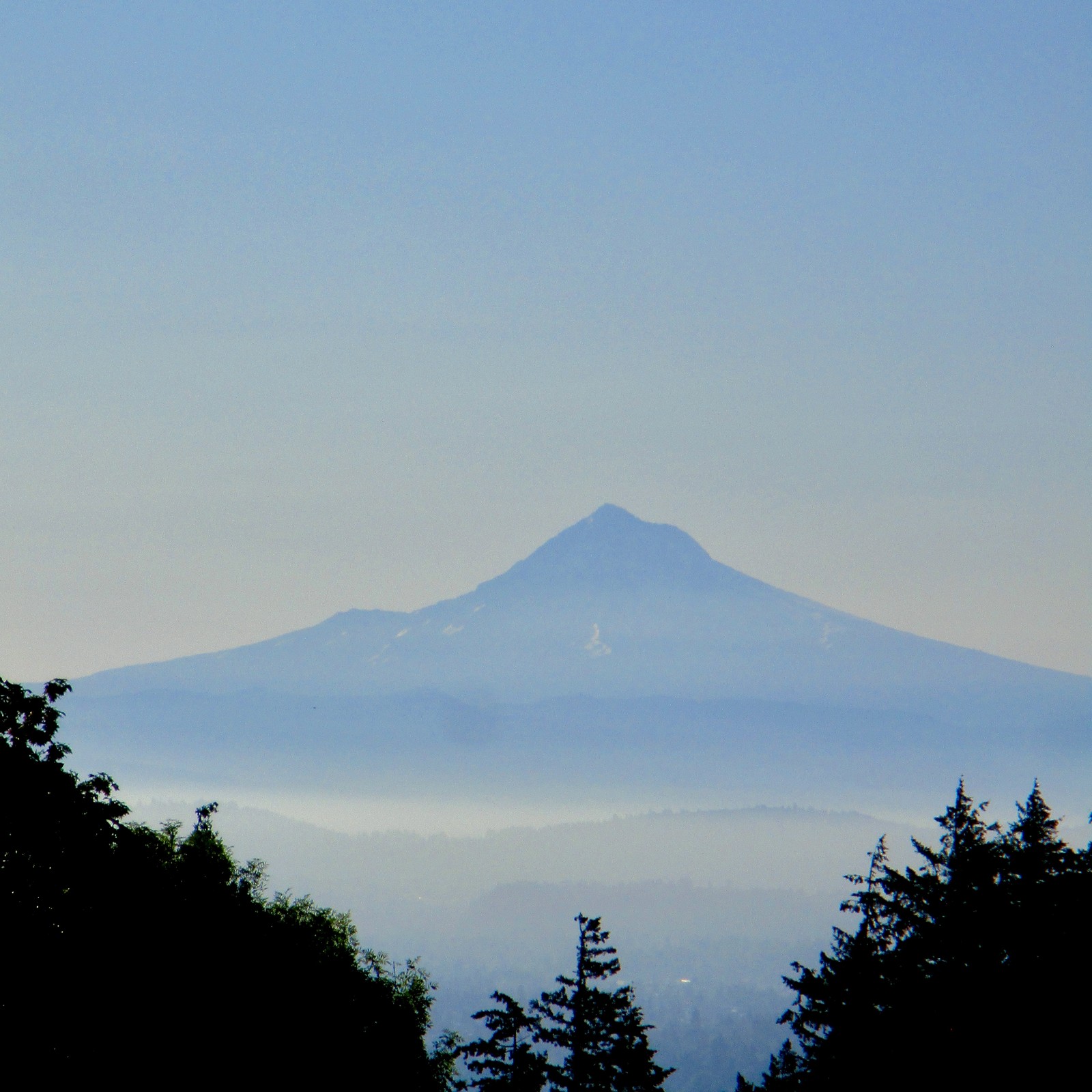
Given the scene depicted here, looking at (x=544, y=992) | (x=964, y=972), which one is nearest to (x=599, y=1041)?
(x=544, y=992)

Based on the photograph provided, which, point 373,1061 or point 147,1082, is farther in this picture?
point 373,1061

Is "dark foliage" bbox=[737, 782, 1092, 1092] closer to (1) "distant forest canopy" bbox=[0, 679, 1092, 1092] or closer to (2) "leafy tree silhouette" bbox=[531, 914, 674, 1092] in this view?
(1) "distant forest canopy" bbox=[0, 679, 1092, 1092]

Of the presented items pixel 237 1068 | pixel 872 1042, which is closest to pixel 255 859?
pixel 237 1068

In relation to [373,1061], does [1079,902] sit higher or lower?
higher

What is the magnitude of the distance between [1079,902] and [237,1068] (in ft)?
53.6

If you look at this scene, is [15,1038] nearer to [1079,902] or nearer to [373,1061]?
[1079,902]

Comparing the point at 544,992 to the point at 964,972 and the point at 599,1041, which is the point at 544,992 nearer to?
the point at 599,1041

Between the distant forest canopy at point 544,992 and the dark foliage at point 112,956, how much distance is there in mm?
34

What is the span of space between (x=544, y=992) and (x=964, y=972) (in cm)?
734

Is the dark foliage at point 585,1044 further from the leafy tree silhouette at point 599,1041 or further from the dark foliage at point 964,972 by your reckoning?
the dark foliage at point 964,972

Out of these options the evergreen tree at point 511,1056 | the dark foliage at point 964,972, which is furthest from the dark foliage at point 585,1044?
the dark foliage at point 964,972

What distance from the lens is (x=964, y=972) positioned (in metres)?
21.7

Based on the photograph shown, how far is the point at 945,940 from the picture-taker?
22750 mm

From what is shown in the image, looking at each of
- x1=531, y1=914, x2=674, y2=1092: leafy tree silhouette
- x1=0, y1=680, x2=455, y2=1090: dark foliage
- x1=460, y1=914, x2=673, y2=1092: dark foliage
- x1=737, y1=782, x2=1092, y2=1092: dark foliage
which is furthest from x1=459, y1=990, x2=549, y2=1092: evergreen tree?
x1=737, y1=782, x2=1092, y2=1092: dark foliage
